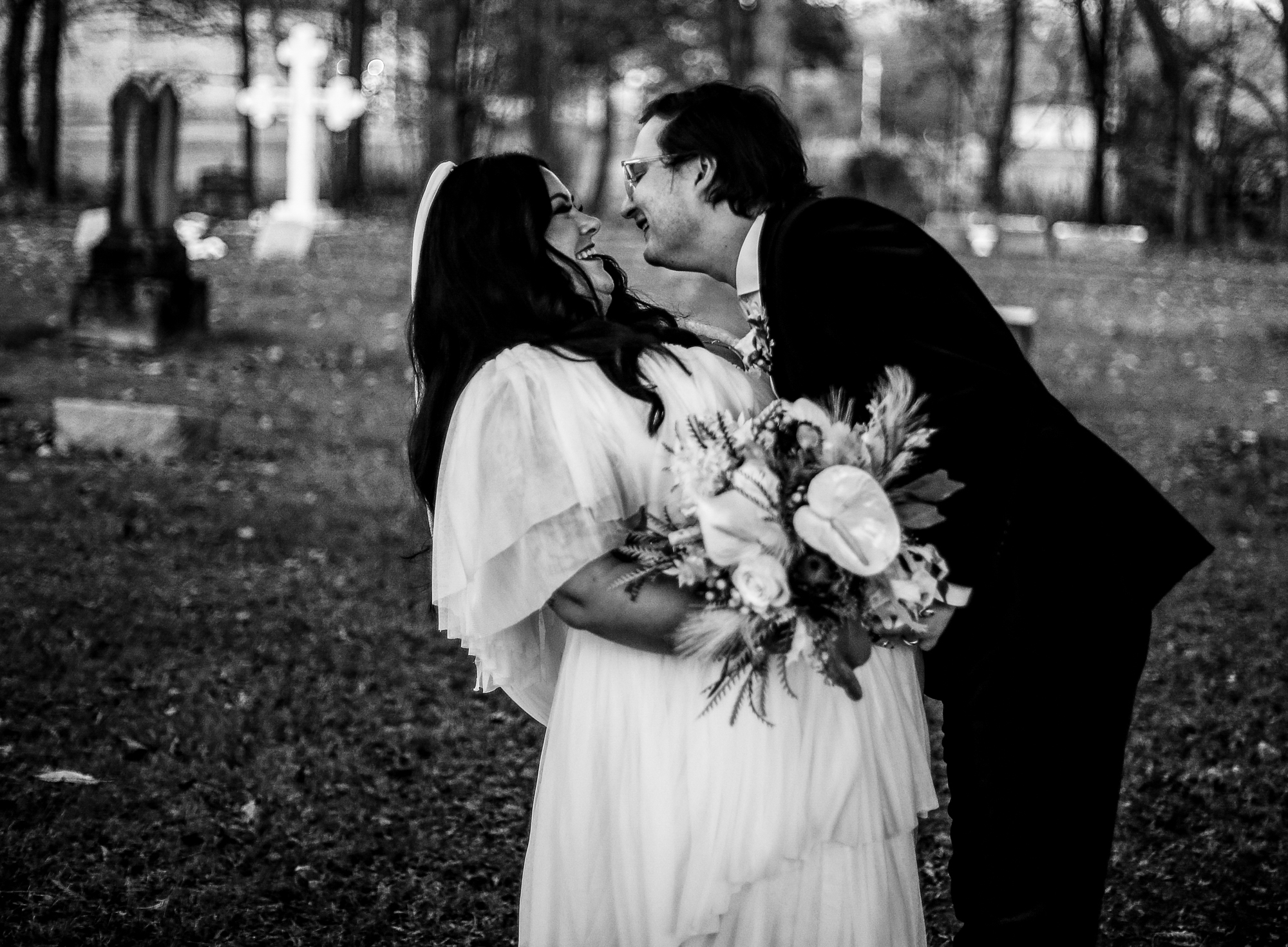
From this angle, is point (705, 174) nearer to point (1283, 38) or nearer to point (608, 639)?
point (608, 639)

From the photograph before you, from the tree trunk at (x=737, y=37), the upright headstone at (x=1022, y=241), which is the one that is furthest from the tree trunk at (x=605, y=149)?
the upright headstone at (x=1022, y=241)

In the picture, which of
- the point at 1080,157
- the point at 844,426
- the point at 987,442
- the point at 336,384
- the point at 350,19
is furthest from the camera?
the point at 1080,157

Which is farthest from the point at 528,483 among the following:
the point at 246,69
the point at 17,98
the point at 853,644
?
the point at 246,69

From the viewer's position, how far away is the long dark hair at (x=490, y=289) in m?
2.55

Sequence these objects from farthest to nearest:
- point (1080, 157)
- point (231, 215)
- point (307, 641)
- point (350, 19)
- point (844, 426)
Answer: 1. point (1080, 157)
2. point (350, 19)
3. point (231, 215)
4. point (307, 641)
5. point (844, 426)

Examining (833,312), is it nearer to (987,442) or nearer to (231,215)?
(987,442)

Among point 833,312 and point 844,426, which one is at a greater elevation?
point 833,312

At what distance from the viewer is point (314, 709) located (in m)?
5.45

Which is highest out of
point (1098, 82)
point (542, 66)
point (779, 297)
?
point (1098, 82)

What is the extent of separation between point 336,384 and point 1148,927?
842cm

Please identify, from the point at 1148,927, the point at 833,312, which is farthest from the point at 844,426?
the point at 1148,927

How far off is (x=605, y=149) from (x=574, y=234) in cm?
3600

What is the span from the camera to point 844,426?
7.59ft

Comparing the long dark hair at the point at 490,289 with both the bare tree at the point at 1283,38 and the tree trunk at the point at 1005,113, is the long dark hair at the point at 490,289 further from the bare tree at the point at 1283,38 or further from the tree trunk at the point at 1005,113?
the tree trunk at the point at 1005,113
